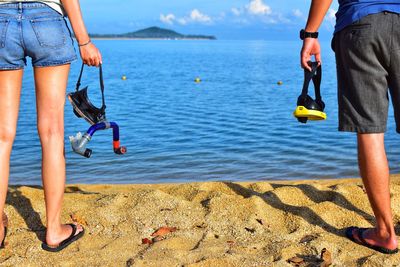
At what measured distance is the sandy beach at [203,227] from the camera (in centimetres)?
374

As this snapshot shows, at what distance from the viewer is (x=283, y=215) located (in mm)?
4504

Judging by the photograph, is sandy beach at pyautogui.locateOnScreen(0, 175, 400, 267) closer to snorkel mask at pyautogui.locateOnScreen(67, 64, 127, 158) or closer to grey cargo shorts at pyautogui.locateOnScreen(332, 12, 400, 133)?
snorkel mask at pyautogui.locateOnScreen(67, 64, 127, 158)

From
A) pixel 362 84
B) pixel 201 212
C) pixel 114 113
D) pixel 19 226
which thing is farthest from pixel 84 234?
pixel 114 113

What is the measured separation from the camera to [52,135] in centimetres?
382

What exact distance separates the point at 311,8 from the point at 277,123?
843cm

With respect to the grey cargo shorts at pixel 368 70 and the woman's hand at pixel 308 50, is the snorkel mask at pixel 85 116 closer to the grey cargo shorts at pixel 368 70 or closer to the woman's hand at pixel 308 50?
the woman's hand at pixel 308 50

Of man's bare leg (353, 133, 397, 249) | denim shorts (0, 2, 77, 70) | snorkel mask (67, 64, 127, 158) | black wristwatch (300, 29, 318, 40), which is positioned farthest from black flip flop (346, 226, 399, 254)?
denim shorts (0, 2, 77, 70)

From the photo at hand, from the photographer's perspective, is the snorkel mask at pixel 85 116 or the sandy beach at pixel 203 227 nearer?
the sandy beach at pixel 203 227

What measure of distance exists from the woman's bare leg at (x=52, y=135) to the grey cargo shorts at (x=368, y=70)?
1902 millimetres

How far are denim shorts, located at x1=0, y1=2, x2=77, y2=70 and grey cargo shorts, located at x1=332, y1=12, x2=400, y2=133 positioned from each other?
6.17 ft

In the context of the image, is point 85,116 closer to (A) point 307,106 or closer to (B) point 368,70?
(A) point 307,106

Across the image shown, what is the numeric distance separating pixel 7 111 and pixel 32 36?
0.57 meters

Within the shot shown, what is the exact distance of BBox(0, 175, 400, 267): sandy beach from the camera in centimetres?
374

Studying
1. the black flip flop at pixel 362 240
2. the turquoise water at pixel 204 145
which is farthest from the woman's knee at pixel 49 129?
the turquoise water at pixel 204 145
